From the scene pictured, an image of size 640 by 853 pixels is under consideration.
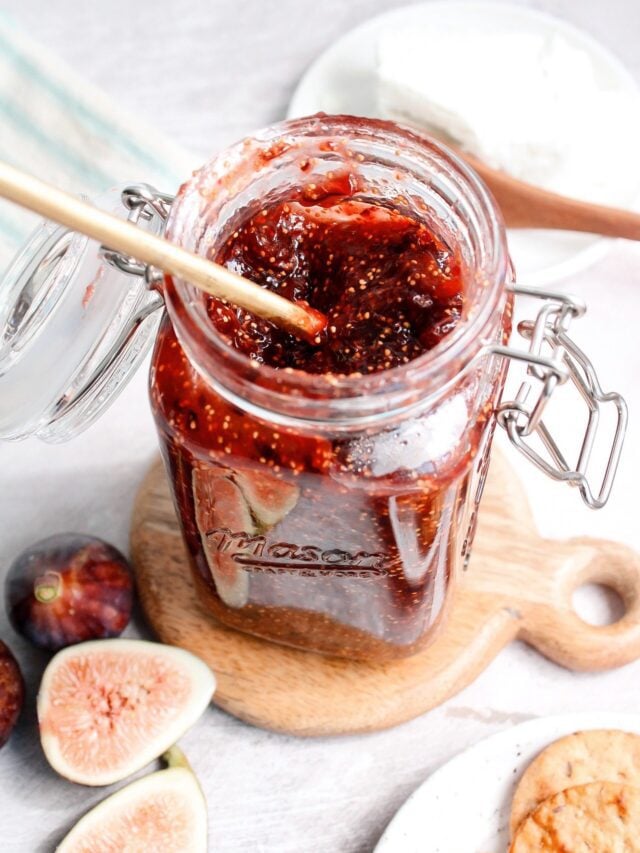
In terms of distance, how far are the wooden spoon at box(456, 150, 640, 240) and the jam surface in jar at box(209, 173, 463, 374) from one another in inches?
22.9

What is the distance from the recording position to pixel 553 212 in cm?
182

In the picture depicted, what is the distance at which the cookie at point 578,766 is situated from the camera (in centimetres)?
148

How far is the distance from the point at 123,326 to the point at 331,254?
0.26 meters

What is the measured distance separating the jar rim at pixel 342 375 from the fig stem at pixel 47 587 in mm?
538

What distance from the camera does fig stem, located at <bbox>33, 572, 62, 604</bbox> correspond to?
1.54 meters

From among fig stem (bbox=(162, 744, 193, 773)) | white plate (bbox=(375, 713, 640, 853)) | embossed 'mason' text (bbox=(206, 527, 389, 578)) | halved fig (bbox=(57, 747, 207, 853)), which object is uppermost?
embossed 'mason' text (bbox=(206, 527, 389, 578))

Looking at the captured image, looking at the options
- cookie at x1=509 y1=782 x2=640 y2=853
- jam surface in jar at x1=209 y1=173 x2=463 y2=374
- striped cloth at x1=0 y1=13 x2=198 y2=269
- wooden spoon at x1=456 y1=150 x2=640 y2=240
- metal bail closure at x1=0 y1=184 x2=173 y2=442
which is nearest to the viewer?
jam surface in jar at x1=209 y1=173 x2=463 y2=374

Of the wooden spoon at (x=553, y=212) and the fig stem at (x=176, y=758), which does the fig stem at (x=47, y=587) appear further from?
the wooden spoon at (x=553, y=212)

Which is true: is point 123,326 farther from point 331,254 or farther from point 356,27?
point 356,27

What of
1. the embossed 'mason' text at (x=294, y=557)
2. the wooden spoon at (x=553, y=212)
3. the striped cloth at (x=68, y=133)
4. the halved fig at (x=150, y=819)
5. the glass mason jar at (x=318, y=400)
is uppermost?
the wooden spoon at (x=553, y=212)

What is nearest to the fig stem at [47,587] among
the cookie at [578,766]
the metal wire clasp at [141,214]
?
the metal wire clasp at [141,214]

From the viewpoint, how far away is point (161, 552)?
5.48 ft

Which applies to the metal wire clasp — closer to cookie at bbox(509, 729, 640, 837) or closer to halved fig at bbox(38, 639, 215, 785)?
halved fig at bbox(38, 639, 215, 785)

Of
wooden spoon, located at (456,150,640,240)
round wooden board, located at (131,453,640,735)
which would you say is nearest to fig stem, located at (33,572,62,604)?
round wooden board, located at (131,453,640,735)
